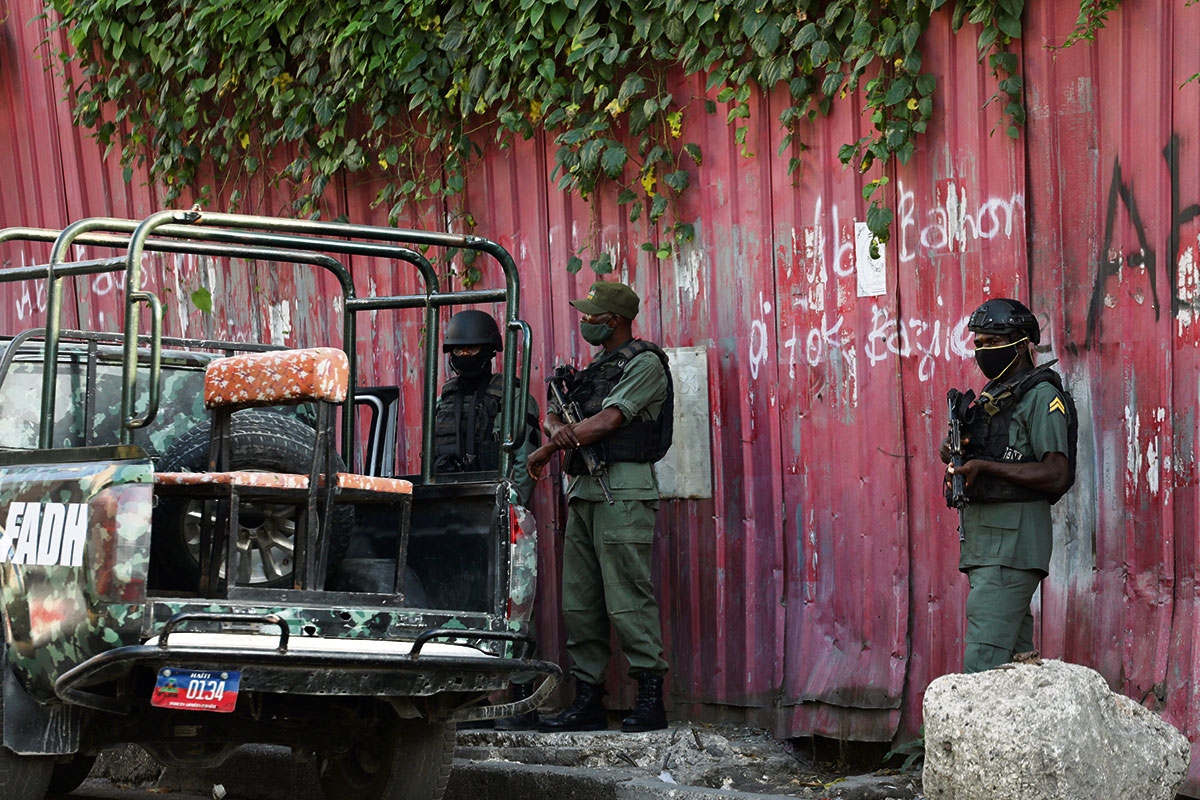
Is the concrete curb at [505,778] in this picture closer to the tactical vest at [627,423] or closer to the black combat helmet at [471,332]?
the tactical vest at [627,423]

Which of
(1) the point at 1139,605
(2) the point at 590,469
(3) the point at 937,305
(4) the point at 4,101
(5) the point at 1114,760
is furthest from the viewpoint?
(4) the point at 4,101

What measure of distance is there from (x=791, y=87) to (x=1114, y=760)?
3.15 metres

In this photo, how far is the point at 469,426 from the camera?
721cm

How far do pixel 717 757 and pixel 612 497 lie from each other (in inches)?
46.8

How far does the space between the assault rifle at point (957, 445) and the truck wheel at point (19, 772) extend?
316cm

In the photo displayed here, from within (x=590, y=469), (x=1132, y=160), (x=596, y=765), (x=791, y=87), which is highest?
(x=791, y=87)

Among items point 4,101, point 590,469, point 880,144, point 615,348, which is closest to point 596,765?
point 590,469

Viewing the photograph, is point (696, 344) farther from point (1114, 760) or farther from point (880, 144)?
point (1114, 760)

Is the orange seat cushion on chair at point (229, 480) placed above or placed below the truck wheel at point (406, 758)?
above

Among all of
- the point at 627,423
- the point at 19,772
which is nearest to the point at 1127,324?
the point at 627,423

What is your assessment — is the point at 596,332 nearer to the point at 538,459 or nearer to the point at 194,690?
the point at 538,459

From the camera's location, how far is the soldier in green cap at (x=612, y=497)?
677 centimetres

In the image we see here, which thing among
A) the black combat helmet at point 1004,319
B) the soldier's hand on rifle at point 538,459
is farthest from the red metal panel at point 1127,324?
the soldier's hand on rifle at point 538,459

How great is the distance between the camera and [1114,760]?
4715mm
